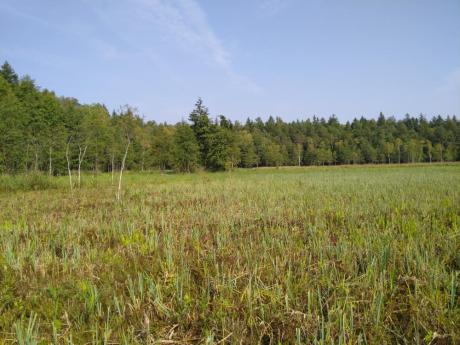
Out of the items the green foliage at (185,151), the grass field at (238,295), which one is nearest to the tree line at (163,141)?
the green foliage at (185,151)

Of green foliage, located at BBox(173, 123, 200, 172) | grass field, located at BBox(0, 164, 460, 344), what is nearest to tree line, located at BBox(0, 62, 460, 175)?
green foliage, located at BBox(173, 123, 200, 172)

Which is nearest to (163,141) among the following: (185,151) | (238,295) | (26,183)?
(185,151)

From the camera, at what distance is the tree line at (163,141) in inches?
1184

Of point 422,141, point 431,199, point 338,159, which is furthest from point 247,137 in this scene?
point 431,199

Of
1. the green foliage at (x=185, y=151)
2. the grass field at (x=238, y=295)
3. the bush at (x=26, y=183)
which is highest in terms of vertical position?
the green foliage at (x=185, y=151)

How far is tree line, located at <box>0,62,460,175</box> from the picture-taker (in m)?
30.1

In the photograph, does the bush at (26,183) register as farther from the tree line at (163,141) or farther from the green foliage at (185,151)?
the green foliage at (185,151)

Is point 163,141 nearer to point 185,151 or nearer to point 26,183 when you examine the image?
point 185,151

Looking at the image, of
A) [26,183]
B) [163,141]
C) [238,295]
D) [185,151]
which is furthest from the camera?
[163,141]

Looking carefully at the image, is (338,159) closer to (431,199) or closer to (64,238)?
(431,199)

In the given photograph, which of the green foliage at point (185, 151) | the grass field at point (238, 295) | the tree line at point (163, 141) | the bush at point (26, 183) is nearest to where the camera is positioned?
the grass field at point (238, 295)

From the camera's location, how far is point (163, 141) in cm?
6350

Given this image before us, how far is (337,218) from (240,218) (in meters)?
2.44

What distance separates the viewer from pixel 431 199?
8688 millimetres
